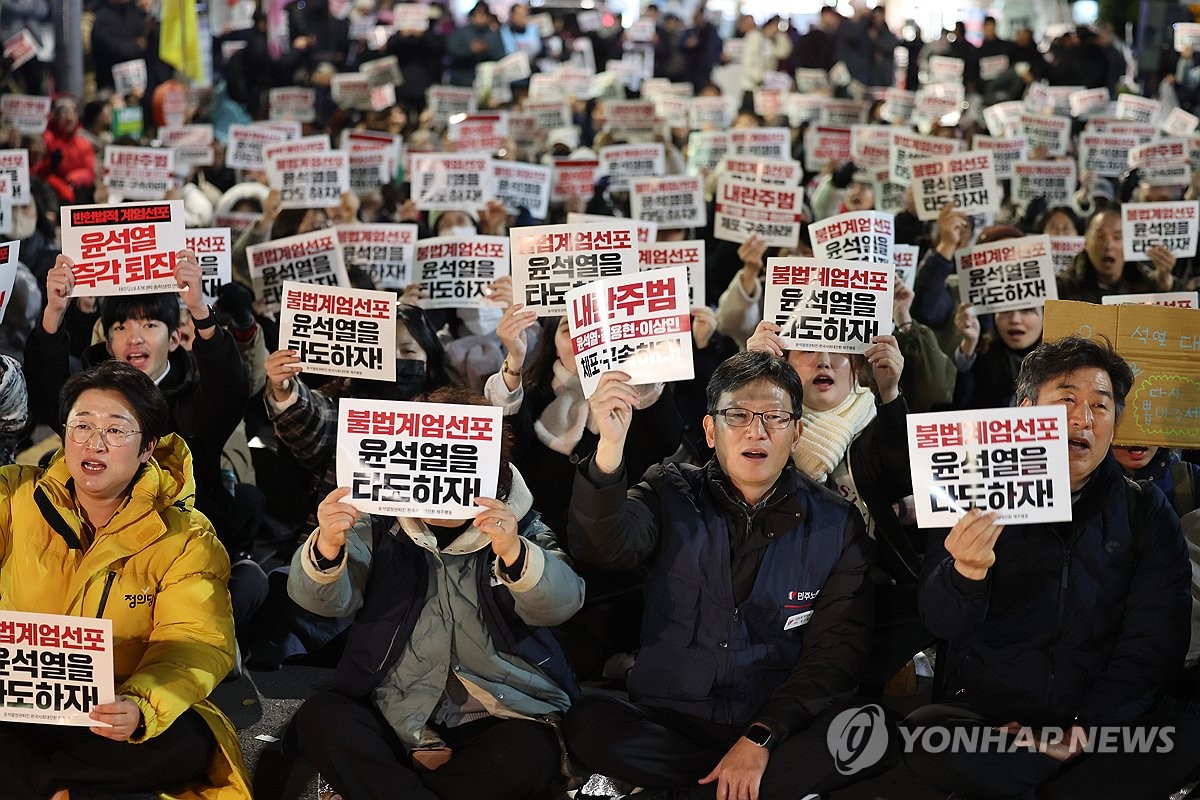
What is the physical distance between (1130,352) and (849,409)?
87 centimetres

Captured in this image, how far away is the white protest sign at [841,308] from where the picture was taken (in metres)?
4.39

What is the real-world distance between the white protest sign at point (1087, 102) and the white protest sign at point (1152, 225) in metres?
7.73

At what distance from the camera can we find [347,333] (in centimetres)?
459

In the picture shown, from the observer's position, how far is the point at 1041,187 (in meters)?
9.49

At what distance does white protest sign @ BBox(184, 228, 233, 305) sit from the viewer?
19.0ft

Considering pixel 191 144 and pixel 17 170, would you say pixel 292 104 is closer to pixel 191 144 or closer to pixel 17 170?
pixel 191 144

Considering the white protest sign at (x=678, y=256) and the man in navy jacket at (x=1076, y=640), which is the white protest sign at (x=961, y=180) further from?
the man in navy jacket at (x=1076, y=640)

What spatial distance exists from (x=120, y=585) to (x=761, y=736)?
1607 millimetres

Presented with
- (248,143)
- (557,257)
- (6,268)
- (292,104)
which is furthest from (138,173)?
(292,104)

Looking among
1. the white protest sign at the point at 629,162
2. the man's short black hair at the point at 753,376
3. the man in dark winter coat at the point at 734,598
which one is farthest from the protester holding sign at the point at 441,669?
the white protest sign at the point at 629,162

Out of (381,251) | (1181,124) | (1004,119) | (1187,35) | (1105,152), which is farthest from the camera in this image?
(1187,35)

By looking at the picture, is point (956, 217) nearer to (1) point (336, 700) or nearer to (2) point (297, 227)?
(2) point (297, 227)

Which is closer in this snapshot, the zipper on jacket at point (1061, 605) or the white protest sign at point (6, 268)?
the zipper on jacket at point (1061, 605)

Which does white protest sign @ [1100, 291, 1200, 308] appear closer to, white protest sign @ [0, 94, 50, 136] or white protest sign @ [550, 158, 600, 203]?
white protest sign @ [550, 158, 600, 203]
